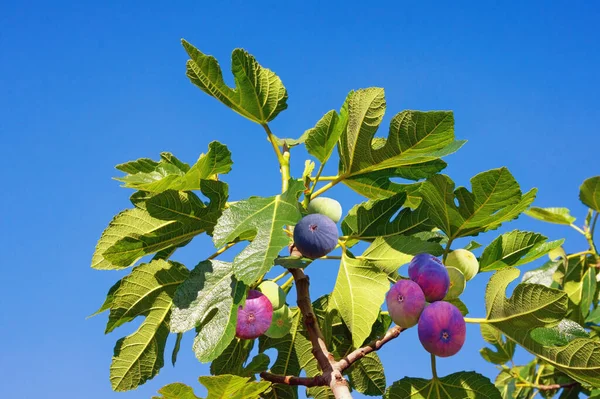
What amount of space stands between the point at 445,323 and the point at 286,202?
1.53 feet

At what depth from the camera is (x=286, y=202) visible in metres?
1.61

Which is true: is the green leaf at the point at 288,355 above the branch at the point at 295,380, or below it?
above

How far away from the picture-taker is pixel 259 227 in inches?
61.4

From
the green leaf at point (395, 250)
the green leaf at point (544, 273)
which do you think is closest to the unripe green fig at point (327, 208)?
the green leaf at point (395, 250)

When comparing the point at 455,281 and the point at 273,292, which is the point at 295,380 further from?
the point at 455,281

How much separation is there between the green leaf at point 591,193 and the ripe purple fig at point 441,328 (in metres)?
2.34

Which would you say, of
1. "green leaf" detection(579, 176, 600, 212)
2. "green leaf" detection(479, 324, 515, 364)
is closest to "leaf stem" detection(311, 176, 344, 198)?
"green leaf" detection(479, 324, 515, 364)

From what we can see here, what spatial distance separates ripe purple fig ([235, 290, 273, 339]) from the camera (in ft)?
5.16

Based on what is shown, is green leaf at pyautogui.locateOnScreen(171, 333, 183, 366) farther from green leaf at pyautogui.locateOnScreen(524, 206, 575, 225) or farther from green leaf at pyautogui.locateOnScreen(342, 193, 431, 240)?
green leaf at pyautogui.locateOnScreen(524, 206, 575, 225)

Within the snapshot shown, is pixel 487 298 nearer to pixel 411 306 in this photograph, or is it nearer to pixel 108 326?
pixel 411 306

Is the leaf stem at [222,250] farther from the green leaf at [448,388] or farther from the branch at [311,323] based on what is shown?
the green leaf at [448,388]

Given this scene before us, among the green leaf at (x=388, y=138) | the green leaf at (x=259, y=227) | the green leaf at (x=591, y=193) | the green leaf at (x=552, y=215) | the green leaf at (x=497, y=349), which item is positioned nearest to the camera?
the green leaf at (x=259, y=227)

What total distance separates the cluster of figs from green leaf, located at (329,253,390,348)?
5 cm

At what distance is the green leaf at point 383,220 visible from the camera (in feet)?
5.74
